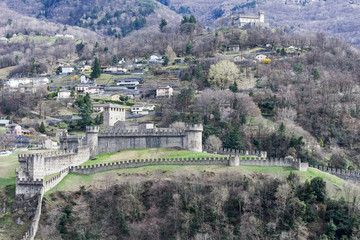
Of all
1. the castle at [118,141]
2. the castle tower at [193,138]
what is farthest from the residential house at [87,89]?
the castle tower at [193,138]

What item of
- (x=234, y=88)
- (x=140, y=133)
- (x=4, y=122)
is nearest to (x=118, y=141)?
(x=140, y=133)

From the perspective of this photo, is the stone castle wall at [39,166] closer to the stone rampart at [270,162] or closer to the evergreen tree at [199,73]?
→ the stone rampart at [270,162]

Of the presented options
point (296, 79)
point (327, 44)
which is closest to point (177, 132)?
point (296, 79)

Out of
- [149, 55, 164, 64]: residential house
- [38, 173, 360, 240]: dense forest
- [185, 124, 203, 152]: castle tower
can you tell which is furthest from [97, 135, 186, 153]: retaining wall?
[149, 55, 164, 64]: residential house

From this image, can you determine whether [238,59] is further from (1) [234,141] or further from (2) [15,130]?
(2) [15,130]

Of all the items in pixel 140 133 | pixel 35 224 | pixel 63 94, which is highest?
pixel 63 94

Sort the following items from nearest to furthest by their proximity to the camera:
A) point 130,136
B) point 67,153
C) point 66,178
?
point 66,178, point 67,153, point 130,136

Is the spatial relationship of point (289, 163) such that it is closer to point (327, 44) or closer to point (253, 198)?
point (253, 198)
